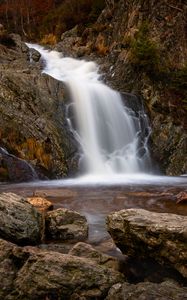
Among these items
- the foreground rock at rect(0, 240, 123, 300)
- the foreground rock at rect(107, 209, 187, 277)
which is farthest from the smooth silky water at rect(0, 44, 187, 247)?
the foreground rock at rect(0, 240, 123, 300)

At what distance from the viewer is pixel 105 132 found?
19578mm

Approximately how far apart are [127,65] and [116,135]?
5.58 metres

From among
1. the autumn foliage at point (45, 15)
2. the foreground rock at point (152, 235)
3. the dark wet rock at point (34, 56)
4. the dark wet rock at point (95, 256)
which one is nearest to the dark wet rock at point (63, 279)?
the dark wet rock at point (95, 256)

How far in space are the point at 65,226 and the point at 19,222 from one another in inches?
44.3

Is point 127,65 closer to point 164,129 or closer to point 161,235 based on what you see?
point 164,129

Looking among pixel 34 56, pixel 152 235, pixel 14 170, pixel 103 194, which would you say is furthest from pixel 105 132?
pixel 152 235

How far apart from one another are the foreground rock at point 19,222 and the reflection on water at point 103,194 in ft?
3.76

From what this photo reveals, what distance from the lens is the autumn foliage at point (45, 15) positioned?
35963 mm

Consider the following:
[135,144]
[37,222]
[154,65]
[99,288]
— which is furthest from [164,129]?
[99,288]

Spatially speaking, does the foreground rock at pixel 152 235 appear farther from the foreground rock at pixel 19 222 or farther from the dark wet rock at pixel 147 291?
the foreground rock at pixel 19 222

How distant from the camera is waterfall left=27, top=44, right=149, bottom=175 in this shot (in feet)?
61.2

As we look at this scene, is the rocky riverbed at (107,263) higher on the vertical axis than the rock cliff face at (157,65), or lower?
lower

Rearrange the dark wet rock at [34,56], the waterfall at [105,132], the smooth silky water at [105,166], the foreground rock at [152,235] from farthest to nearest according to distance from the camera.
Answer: the dark wet rock at [34,56] < the waterfall at [105,132] < the smooth silky water at [105,166] < the foreground rock at [152,235]

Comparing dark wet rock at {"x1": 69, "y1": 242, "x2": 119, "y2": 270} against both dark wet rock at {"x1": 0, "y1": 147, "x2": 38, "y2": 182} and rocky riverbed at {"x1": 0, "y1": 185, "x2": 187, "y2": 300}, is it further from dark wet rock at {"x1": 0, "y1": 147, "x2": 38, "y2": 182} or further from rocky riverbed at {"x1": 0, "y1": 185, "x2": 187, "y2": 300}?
dark wet rock at {"x1": 0, "y1": 147, "x2": 38, "y2": 182}
